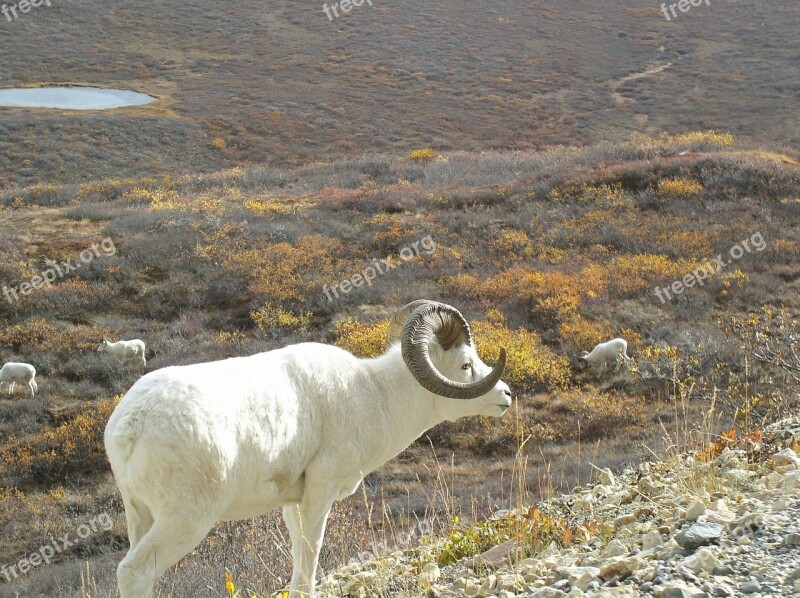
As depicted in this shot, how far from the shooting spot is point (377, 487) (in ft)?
36.7

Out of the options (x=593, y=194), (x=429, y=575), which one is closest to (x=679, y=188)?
(x=593, y=194)

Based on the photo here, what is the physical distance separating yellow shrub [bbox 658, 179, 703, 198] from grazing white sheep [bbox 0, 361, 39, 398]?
59.1ft

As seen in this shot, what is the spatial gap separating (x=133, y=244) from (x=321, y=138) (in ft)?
78.5

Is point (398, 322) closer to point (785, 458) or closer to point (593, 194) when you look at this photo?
point (785, 458)

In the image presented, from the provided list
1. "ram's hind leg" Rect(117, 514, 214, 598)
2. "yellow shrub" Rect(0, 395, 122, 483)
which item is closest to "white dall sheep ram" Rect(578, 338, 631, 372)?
"yellow shrub" Rect(0, 395, 122, 483)

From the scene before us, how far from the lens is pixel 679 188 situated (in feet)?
77.6

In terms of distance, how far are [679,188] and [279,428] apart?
68.3ft

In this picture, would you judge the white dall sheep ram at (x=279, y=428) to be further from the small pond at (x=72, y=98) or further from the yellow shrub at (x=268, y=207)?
the small pond at (x=72, y=98)

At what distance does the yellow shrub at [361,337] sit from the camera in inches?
577

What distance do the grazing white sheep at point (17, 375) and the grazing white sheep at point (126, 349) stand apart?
1.57m
